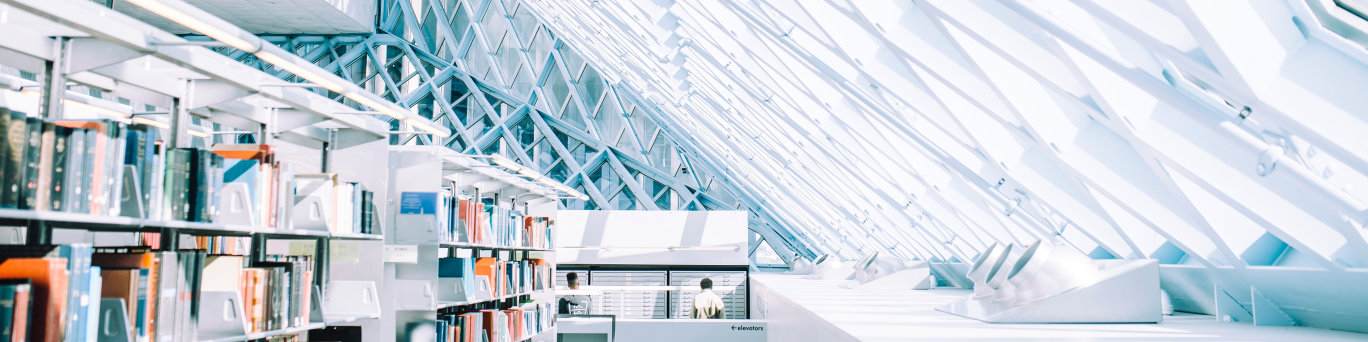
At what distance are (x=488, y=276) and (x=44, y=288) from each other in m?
3.19

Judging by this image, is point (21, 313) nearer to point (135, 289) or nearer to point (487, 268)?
point (135, 289)

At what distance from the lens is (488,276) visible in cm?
498

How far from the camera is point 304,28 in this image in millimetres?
16656

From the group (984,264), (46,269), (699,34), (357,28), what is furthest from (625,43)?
(357,28)

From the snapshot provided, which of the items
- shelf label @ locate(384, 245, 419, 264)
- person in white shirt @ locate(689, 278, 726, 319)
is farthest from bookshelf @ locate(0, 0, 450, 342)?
person in white shirt @ locate(689, 278, 726, 319)

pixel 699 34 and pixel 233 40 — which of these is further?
pixel 699 34

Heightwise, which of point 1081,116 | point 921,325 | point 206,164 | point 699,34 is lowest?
point 921,325

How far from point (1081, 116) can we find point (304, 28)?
1611 centimetres

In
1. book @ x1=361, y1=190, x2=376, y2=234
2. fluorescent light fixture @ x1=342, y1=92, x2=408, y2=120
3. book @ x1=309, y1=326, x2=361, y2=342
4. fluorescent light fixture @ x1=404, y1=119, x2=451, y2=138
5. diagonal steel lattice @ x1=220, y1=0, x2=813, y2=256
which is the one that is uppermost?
diagonal steel lattice @ x1=220, y1=0, x2=813, y2=256

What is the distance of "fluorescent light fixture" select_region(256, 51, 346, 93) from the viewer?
95.0 inches

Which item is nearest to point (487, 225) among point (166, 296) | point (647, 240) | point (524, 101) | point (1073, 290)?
point (166, 296)

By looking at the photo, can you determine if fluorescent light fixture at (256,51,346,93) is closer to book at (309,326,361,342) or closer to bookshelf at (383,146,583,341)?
book at (309,326,361,342)

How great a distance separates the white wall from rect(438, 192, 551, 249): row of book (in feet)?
9.85

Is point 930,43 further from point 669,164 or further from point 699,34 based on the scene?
point 669,164
